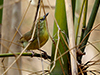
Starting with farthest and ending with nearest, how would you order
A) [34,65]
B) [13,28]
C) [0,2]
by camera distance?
[34,65] → [13,28] → [0,2]

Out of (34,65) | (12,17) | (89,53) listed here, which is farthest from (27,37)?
(34,65)

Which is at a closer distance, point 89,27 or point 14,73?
point 89,27

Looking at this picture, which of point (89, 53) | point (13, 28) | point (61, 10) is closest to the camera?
point (61, 10)

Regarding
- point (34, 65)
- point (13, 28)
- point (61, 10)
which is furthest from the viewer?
point (34, 65)

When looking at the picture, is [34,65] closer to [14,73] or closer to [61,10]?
[14,73]

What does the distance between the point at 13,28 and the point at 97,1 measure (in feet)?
2.75

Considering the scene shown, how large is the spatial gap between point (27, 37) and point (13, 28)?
0.21 m

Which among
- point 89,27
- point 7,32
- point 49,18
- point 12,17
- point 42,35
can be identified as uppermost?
point 49,18

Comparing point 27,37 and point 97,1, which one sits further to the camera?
point 27,37

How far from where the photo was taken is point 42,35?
1175 millimetres

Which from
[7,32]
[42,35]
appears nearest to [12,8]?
[7,32]

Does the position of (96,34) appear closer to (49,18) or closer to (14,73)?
(49,18)

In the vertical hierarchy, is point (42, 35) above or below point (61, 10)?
above

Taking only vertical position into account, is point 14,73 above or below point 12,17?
below
